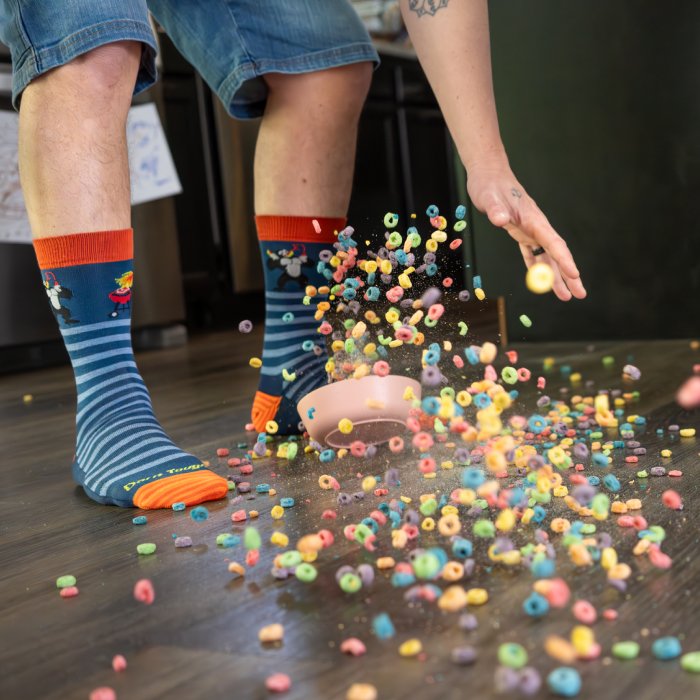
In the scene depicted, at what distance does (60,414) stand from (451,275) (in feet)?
3.07

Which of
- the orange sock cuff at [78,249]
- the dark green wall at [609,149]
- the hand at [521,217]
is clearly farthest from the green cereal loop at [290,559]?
the dark green wall at [609,149]

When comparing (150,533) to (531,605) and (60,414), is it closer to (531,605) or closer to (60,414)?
(531,605)

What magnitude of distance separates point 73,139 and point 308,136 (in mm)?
427

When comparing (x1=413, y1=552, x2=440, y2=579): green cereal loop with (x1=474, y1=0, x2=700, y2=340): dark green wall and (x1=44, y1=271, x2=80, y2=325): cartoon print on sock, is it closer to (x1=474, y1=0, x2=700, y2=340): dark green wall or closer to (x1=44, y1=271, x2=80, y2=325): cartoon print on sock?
(x1=44, y1=271, x2=80, y2=325): cartoon print on sock

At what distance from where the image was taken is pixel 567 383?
1792mm

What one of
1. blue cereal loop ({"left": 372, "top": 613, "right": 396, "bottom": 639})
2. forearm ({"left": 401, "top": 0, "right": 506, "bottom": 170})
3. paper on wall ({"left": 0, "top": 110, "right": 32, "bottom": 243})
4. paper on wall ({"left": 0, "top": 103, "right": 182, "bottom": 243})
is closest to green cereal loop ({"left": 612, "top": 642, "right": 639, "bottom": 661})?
blue cereal loop ({"left": 372, "top": 613, "right": 396, "bottom": 639})

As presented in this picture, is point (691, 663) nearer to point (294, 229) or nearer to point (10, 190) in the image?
point (294, 229)

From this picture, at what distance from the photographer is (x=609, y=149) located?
2359 mm

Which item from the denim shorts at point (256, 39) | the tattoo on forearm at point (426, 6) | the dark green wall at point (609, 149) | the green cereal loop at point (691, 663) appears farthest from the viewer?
the dark green wall at point (609, 149)

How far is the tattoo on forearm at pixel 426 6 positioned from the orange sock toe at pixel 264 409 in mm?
571

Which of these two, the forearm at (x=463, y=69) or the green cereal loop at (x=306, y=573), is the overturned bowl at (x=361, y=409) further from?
the green cereal loop at (x=306, y=573)

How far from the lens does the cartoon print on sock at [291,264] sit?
146cm

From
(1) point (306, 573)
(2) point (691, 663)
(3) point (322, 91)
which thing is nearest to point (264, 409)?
(3) point (322, 91)

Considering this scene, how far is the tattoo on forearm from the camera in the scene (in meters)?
1.25
